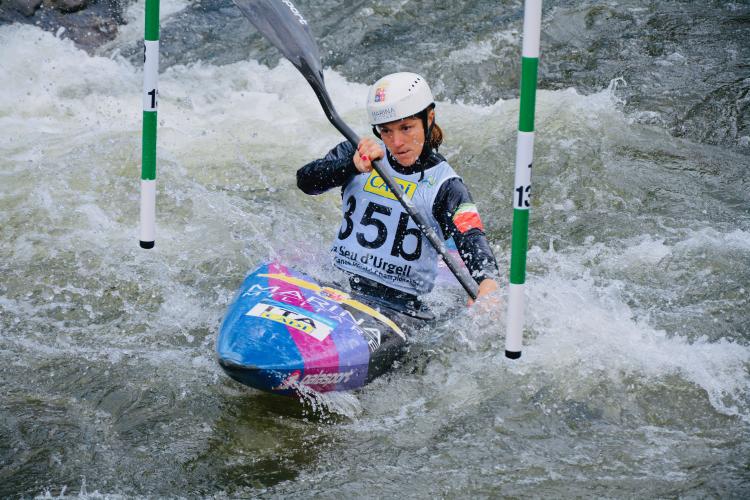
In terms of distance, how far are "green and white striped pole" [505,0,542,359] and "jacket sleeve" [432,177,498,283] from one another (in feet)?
1.47

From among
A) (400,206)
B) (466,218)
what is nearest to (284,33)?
(400,206)

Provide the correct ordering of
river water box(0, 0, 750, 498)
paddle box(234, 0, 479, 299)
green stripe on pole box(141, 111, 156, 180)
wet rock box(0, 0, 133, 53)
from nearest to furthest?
1. river water box(0, 0, 750, 498)
2. green stripe on pole box(141, 111, 156, 180)
3. paddle box(234, 0, 479, 299)
4. wet rock box(0, 0, 133, 53)

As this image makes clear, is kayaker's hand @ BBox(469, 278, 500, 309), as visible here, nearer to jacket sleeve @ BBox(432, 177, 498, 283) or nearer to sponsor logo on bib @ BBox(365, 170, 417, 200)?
jacket sleeve @ BBox(432, 177, 498, 283)

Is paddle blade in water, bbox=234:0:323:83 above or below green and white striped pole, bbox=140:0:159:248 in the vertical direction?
above

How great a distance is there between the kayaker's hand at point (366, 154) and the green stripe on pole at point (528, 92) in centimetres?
84

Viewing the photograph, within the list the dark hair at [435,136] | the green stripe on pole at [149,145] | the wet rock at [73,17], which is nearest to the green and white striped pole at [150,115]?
the green stripe on pole at [149,145]

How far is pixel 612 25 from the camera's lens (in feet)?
29.5

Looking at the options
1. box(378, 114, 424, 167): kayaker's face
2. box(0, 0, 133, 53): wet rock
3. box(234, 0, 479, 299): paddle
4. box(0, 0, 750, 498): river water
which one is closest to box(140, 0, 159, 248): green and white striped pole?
box(234, 0, 479, 299): paddle

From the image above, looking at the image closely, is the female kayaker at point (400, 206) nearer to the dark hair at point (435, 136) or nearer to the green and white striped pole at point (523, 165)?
the dark hair at point (435, 136)

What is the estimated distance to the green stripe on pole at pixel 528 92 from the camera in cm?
367

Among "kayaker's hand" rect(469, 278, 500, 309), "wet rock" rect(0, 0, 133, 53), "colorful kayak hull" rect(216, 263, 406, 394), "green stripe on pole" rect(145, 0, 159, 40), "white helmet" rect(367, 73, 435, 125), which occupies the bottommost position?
"colorful kayak hull" rect(216, 263, 406, 394)

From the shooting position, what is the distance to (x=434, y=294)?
15.3ft

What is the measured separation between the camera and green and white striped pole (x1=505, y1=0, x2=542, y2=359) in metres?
3.64

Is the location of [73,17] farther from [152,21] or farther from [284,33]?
[152,21]
